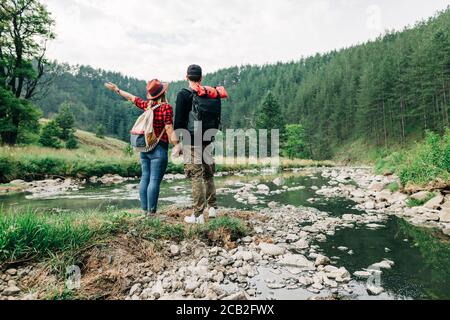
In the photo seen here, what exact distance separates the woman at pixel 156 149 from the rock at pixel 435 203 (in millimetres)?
6381

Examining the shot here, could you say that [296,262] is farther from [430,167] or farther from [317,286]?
[430,167]

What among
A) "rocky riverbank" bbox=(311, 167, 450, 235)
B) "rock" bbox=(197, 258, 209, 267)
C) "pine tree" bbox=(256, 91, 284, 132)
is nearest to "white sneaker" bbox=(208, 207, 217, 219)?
"rock" bbox=(197, 258, 209, 267)

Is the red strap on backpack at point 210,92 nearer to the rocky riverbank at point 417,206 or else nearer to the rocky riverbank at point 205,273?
→ the rocky riverbank at point 205,273

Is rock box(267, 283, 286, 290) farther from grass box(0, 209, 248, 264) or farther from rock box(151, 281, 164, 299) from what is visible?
grass box(0, 209, 248, 264)

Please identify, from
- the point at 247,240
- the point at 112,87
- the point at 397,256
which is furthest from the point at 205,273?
the point at 112,87

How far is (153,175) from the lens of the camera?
15.8ft

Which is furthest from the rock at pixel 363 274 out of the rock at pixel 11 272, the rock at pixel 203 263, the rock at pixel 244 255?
the rock at pixel 11 272

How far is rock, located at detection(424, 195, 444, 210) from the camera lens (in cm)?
684

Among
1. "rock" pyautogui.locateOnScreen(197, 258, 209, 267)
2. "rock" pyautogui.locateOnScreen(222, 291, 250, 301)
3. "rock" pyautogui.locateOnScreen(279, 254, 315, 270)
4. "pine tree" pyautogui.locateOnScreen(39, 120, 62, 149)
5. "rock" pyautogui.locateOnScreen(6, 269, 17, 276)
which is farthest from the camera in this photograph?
"pine tree" pyautogui.locateOnScreen(39, 120, 62, 149)

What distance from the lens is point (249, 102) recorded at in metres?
122

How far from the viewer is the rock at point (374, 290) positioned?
3.01 meters

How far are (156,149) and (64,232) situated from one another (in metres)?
1.96

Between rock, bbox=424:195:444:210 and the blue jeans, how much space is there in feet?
21.2
